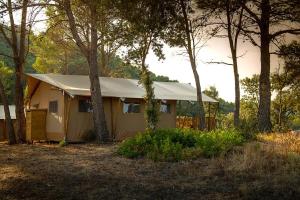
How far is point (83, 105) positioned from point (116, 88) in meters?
2.19

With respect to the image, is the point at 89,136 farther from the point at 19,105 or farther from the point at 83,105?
the point at 19,105

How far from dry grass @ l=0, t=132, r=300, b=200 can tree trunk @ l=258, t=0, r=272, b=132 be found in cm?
887

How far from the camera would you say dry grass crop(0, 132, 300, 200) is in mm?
9297

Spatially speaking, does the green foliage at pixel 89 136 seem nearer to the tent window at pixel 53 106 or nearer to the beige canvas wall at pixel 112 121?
the beige canvas wall at pixel 112 121

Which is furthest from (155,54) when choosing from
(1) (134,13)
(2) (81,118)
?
(1) (134,13)

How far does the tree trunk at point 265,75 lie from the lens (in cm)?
2155

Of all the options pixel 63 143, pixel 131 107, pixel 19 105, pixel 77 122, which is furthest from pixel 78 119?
pixel 19 105

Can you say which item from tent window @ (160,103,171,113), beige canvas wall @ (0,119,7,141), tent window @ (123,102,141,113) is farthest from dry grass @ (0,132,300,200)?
beige canvas wall @ (0,119,7,141)

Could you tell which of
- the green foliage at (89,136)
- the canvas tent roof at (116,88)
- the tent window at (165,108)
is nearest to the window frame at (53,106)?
the canvas tent roof at (116,88)

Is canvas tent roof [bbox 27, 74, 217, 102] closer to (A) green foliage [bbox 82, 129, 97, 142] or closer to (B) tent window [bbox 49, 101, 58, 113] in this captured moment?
(B) tent window [bbox 49, 101, 58, 113]

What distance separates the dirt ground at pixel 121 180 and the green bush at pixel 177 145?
1.55ft

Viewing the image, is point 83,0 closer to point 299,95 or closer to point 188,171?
point 188,171

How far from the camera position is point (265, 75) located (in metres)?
22.2

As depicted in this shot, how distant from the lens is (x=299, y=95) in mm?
43219
